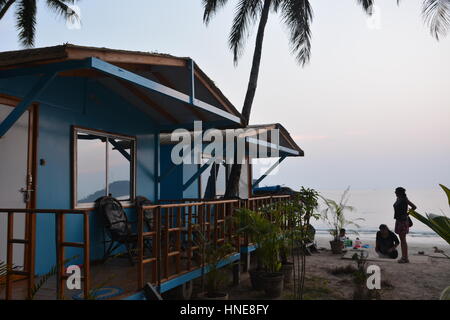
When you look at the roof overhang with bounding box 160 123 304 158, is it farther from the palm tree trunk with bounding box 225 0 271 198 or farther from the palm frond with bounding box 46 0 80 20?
the palm frond with bounding box 46 0 80 20

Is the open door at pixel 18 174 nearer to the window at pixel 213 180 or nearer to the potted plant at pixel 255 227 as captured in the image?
the potted plant at pixel 255 227

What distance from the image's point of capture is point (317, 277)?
25.2 ft

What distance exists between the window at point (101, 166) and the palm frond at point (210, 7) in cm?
603

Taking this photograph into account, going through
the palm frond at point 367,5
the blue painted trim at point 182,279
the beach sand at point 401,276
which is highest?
the palm frond at point 367,5

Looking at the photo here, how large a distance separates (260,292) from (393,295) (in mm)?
2256

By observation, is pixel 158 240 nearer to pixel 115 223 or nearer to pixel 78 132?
pixel 115 223

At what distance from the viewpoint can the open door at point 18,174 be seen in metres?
4.64

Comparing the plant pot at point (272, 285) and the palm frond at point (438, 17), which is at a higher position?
the palm frond at point (438, 17)

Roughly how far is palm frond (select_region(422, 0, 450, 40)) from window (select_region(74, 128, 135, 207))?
8.71 m

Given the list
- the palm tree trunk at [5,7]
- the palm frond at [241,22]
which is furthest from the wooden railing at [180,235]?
the palm tree trunk at [5,7]

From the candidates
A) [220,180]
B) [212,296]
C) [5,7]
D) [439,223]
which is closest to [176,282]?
[212,296]

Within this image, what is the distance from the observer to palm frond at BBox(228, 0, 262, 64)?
11.3 metres

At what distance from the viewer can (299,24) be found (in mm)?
11055

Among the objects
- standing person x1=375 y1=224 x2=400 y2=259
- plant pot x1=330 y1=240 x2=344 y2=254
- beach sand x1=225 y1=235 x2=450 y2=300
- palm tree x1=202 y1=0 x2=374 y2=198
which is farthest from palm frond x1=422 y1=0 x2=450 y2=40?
plant pot x1=330 y1=240 x2=344 y2=254
